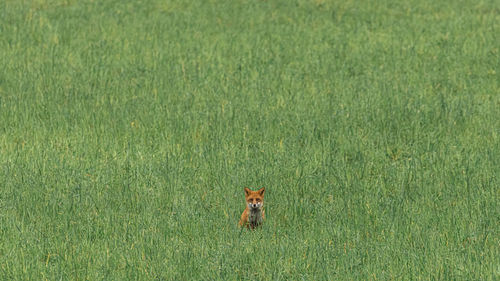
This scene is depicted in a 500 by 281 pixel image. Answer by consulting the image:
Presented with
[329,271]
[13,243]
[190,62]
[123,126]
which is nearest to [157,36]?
[190,62]

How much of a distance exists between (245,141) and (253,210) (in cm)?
355

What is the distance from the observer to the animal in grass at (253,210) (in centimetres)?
779

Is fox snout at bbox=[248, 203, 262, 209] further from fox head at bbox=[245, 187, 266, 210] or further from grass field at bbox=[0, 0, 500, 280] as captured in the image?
grass field at bbox=[0, 0, 500, 280]

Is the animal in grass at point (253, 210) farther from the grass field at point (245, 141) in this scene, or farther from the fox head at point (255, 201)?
the grass field at point (245, 141)

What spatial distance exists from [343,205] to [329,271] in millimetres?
1915

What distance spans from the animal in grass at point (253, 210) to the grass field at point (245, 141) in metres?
0.17

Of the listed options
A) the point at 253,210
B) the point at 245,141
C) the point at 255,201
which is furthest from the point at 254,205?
the point at 245,141

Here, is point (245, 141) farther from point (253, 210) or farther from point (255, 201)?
point (255, 201)

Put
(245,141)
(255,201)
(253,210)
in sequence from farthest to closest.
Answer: (245,141) < (253,210) < (255,201)

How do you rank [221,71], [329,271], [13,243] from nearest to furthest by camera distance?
[329,271]
[13,243]
[221,71]

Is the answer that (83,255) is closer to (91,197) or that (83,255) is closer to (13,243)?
(13,243)

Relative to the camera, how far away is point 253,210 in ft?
26.0

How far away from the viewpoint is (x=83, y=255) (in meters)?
7.43

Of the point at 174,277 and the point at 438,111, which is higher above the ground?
the point at 438,111
